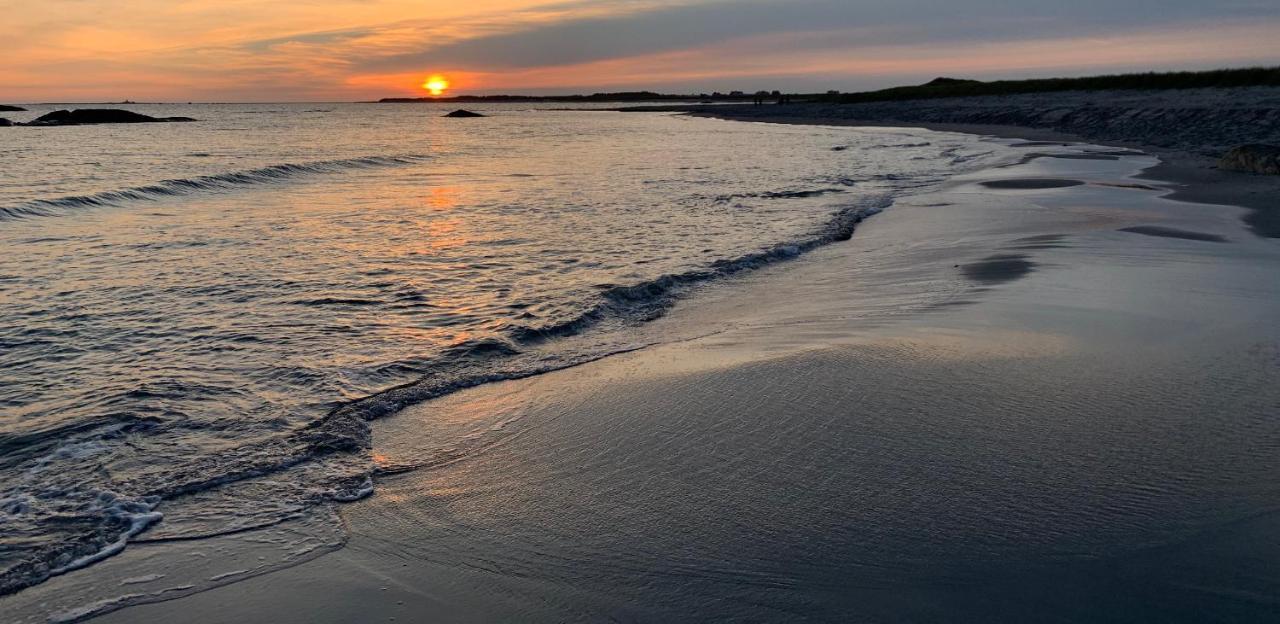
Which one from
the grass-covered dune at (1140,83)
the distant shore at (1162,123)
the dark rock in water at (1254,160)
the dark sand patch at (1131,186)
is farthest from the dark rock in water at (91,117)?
the dark rock in water at (1254,160)

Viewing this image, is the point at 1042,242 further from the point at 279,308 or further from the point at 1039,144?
the point at 1039,144

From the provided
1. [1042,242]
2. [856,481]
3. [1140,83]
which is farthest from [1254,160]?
[1140,83]

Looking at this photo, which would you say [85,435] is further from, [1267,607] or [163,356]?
[1267,607]

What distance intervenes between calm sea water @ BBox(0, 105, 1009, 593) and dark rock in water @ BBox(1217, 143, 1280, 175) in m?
6.65

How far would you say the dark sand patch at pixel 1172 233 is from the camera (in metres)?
10.9

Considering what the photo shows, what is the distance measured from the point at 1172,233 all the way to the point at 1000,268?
3.64m

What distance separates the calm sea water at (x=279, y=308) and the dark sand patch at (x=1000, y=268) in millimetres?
2860

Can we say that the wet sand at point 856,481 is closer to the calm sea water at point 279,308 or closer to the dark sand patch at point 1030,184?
the calm sea water at point 279,308

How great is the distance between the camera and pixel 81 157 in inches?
1240

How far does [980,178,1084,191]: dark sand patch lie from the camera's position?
A: 18041 millimetres

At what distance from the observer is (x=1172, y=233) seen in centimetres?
1146

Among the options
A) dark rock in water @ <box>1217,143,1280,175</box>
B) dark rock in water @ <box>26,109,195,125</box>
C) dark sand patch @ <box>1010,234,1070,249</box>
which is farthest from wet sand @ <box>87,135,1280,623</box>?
dark rock in water @ <box>26,109,195,125</box>

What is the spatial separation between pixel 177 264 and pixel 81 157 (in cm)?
2564

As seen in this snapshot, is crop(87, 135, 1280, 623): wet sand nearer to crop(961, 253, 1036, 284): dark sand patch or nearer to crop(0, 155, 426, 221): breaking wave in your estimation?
crop(961, 253, 1036, 284): dark sand patch
